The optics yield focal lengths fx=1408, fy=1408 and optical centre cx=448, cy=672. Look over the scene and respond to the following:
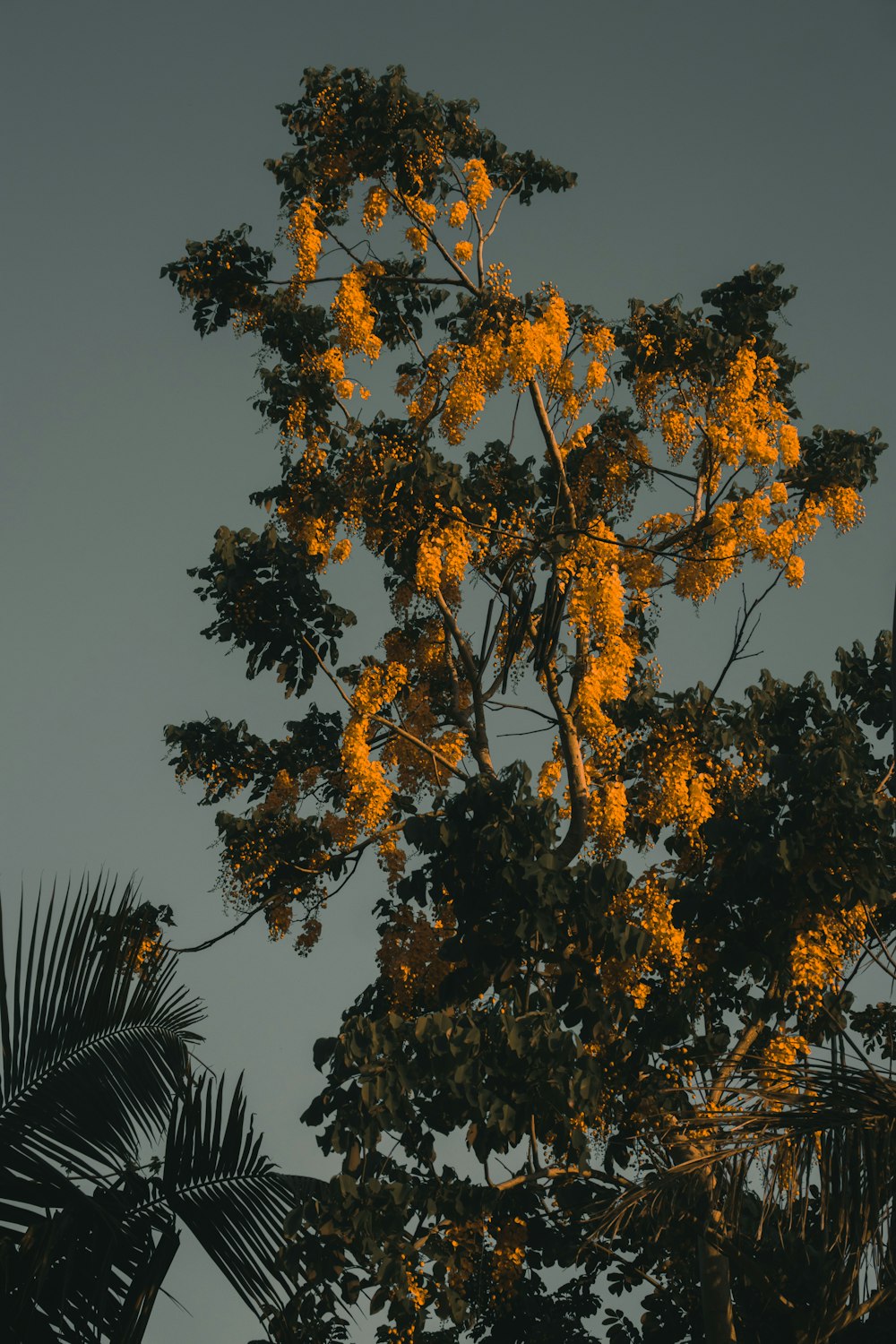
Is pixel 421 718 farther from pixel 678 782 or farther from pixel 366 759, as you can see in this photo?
pixel 678 782

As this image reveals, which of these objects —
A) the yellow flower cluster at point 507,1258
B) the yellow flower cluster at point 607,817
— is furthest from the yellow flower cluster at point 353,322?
the yellow flower cluster at point 507,1258

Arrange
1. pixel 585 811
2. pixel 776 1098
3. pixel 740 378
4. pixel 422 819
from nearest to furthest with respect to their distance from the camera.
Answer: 1. pixel 776 1098
2. pixel 422 819
3. pixel 585 811
4. pixel 740 378

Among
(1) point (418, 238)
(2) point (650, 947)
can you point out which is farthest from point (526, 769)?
(1) point (418, 238)

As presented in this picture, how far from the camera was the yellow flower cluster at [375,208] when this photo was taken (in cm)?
1097

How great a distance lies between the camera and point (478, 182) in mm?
10922

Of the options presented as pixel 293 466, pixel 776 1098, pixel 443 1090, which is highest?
pixel 293 466

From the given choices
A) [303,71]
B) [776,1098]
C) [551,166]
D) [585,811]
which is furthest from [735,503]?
[776,1098]

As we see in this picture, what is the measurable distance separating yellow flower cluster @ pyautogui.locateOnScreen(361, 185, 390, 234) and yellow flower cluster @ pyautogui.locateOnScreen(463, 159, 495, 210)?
0.65m

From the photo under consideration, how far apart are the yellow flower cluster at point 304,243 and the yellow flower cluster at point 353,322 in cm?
30

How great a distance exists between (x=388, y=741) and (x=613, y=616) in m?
2.05

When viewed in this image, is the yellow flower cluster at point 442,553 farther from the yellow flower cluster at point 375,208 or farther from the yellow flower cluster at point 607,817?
the yellow flower cluster at point 375,208

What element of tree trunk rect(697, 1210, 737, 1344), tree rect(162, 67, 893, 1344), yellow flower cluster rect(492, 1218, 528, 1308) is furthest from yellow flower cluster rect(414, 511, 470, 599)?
tree trunk rect(697, 1210, 737, 1344)

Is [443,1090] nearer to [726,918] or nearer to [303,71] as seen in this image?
[726,918]

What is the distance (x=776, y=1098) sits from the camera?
4121mm
